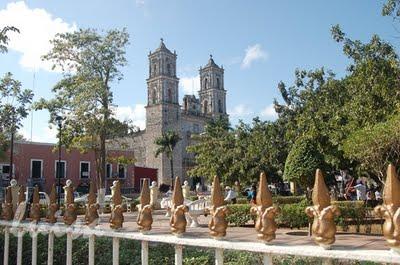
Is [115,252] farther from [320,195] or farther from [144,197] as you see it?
[320,195]

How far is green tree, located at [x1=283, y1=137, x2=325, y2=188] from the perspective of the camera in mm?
12914

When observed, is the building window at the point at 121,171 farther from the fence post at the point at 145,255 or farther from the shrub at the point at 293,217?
the fence post at the point at 145,255

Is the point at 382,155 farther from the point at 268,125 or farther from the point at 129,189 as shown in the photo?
the point at 129,189

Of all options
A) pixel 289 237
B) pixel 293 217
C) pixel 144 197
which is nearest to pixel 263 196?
pixel 144 197

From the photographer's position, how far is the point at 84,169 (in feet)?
138

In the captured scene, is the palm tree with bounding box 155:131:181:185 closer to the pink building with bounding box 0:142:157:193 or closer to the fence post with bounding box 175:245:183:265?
the pink building with bounding box 0:142:157:193

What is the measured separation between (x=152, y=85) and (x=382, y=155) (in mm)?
54521

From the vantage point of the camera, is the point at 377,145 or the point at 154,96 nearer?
the point at 377,145

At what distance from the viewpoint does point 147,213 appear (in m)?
2.55

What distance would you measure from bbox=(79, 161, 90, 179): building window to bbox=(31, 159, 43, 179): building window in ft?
11.9

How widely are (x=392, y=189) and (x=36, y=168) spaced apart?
40556mm

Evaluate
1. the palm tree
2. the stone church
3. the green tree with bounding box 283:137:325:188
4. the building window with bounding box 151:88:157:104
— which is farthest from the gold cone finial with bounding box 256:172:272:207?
the building window with bounding box 151:88:157:104

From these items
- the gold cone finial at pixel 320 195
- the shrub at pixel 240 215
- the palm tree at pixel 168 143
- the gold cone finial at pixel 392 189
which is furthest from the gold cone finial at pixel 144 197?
the palm tree at pixel 168 143

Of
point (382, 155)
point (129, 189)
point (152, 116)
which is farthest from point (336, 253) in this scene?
point (152, 116)
